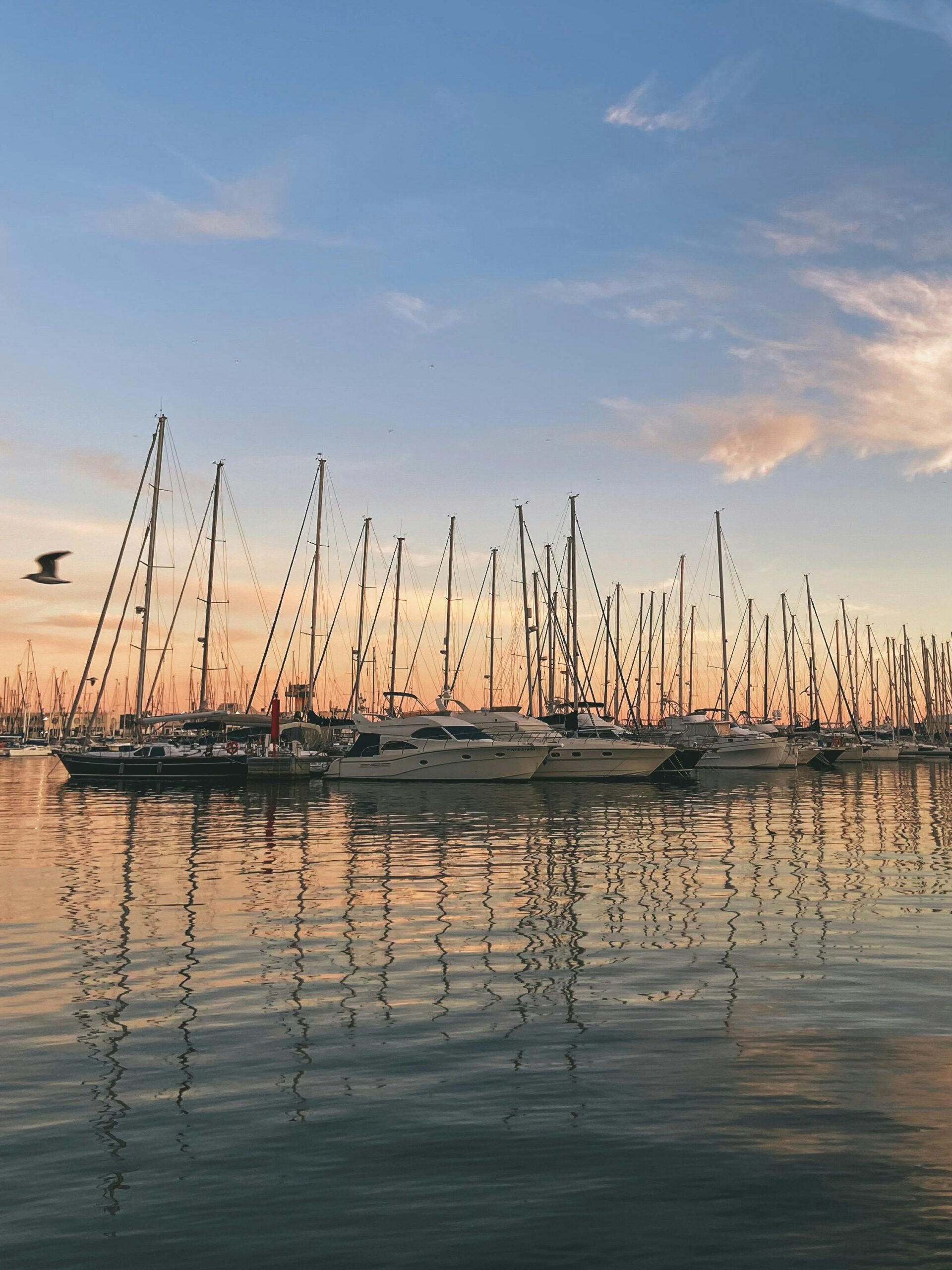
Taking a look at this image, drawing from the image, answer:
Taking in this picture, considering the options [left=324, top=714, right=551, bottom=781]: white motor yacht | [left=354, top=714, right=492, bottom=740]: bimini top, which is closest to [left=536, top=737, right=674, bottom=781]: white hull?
[left=324, top=714, right=551, bottom=781]: white motor yacht

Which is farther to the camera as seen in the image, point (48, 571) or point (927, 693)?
point (927, 693)

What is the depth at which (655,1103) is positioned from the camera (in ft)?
29.3

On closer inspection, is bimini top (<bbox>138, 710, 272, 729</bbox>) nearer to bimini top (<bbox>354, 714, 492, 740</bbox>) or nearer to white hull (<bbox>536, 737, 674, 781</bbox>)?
bimini top (<bbox>354, 714, 492, 740</bbox>)

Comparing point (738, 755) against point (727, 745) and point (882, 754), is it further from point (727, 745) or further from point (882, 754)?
point (882, 754)

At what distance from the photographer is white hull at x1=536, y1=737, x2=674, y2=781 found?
198 ft

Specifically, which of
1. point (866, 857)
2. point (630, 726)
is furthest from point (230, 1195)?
point (630, 726)

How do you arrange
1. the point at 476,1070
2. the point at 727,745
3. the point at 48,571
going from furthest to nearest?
the point at 727,745, the point at 48,571, the point at 476,1070

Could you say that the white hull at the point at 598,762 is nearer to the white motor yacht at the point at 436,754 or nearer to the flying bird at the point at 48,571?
the white motor yacht at the point at 436,754

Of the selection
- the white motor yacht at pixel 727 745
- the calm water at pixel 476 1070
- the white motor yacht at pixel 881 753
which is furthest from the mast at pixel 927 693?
the calm water at pixel 476 1070

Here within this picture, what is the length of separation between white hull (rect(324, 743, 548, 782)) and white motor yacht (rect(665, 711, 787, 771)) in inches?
989

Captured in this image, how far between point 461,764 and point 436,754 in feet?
4.65

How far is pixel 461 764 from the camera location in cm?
5812

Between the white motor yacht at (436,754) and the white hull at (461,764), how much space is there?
3cm

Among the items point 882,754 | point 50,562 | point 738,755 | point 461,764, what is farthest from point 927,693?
point 50,562
